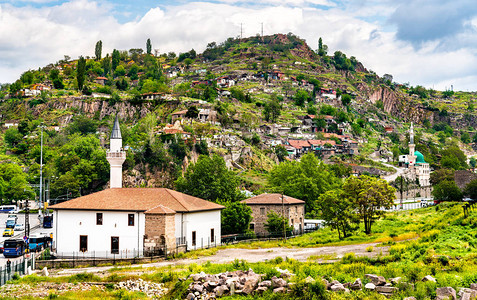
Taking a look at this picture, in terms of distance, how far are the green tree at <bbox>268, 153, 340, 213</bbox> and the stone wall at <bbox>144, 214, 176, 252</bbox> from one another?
29732 mm

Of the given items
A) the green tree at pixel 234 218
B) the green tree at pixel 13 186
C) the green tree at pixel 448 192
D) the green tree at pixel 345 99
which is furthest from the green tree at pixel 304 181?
the green tree at pixel 345 99

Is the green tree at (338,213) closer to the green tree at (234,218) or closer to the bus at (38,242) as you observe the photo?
the green tree at (234,218)

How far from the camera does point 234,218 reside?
5372 centimetres

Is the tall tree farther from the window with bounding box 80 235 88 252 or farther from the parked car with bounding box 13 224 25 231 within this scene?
the window with bounding box 80 235 88 252

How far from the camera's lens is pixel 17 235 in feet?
174

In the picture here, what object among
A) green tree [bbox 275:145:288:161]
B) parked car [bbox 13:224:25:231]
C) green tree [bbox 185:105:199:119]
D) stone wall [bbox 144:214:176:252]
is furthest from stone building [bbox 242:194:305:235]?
green tree [bbox 275:145:288:161]

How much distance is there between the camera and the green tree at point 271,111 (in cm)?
14912

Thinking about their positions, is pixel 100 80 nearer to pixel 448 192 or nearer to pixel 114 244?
pixel 448 192

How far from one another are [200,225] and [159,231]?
6854 millimetres

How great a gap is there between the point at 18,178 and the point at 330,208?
60.6m

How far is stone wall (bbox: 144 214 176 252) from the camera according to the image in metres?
40.0

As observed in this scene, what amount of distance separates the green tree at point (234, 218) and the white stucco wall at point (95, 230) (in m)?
12.7

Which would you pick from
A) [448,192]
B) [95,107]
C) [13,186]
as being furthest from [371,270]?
[95,107]

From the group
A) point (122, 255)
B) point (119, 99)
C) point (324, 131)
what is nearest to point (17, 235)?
point (122, 255)
